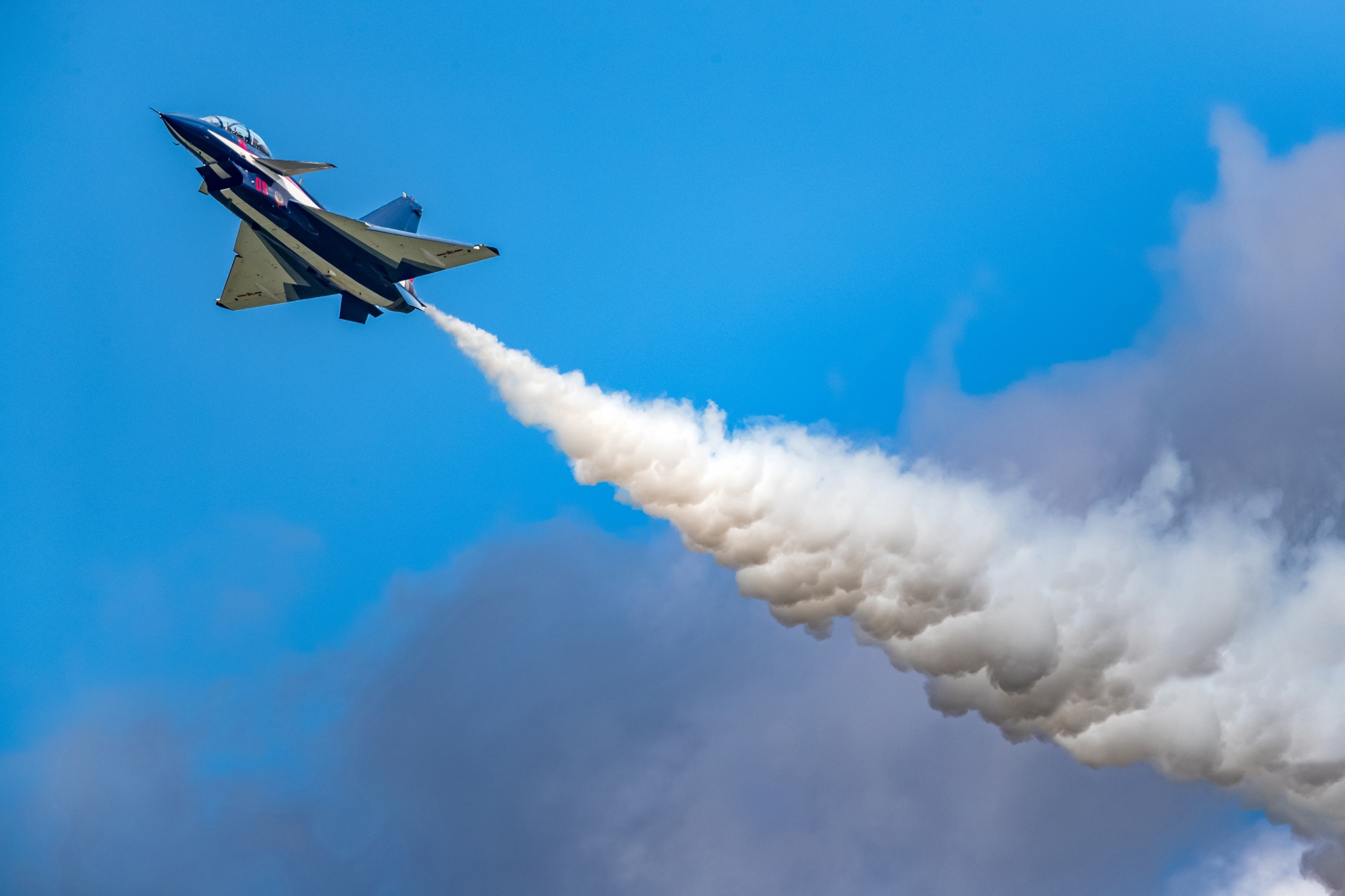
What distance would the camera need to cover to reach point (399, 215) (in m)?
82.8

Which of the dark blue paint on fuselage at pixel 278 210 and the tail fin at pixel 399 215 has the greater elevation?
the tail fin at pixel 399 215

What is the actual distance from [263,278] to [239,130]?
9.34 meters

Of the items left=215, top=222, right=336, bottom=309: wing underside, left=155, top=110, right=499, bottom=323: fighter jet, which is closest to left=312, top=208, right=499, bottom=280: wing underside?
left=155, top=110, right=499, bottom=323: fighter jet

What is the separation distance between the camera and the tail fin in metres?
81.6

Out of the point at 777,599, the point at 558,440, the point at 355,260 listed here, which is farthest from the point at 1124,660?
the point at 355,260

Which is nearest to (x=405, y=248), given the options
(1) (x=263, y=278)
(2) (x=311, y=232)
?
(2) (x=311, y=232)

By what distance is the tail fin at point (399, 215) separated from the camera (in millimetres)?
81625

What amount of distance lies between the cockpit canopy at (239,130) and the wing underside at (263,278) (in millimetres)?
4674

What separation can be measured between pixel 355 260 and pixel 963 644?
117ft

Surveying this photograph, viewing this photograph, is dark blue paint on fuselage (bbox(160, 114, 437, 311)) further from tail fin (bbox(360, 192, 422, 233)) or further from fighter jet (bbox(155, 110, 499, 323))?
tail fin (bbox(360, 192, 422, 233))

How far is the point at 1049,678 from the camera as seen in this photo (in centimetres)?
7694

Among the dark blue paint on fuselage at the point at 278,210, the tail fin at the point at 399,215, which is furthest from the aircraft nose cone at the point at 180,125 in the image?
the tail fin at the point at 399,215

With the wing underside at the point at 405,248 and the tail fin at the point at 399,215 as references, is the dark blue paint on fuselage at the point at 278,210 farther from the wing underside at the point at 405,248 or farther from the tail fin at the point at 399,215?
the tail fin at the point at 399,215

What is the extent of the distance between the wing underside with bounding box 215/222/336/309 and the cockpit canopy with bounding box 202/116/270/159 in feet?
15.3
